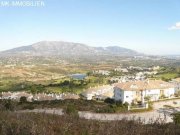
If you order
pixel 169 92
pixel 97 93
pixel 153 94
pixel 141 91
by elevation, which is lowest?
pixel 97 93

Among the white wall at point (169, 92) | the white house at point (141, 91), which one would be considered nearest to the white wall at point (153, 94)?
the white house at point (141, 91)

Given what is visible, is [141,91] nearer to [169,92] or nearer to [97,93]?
[169,92]

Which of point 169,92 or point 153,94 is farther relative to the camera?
point 169,92

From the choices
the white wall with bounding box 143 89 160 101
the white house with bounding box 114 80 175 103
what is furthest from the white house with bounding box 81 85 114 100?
the white wall with bounding box 143 89 160 101

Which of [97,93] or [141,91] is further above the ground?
[141,91]

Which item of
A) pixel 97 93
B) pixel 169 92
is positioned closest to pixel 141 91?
pixel 169 92

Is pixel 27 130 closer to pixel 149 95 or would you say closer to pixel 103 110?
pixel 103 110

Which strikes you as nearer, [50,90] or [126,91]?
[126,91]

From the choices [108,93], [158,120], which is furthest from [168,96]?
[158,120]
